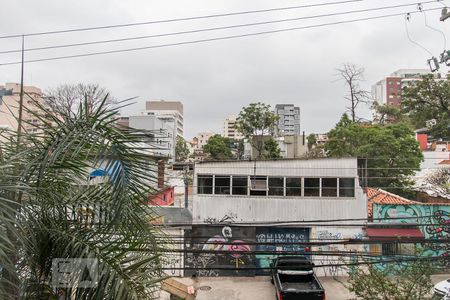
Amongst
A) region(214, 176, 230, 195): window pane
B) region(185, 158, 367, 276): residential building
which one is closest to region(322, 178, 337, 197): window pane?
region(185, 158, 367, 276): residential building

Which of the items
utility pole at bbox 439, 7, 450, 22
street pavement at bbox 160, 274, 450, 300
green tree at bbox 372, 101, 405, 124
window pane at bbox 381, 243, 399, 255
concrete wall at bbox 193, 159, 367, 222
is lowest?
street pavement at bbox 160, 274, 450, 300

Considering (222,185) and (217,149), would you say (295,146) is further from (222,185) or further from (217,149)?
(217,149)

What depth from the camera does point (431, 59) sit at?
1287 cm

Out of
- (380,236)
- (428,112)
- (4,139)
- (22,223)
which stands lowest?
(380,236)

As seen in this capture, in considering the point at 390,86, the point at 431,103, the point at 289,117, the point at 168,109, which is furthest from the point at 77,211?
the point at 390,86

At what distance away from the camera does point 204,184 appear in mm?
17438

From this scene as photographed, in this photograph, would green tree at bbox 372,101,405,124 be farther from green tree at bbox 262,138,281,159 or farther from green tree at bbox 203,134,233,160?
green tree at bbox 203,134,233,160

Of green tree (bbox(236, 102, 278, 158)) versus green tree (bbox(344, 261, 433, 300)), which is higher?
green tree (bbox(236, 102, 278, 158))

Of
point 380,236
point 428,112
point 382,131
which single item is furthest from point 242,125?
point 380,236

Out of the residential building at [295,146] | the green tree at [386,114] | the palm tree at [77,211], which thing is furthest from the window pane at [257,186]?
the green tree at [386,114]

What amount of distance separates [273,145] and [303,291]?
58.2ft

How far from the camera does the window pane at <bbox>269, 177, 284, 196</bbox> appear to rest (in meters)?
17.2

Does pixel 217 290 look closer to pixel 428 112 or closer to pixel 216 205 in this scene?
pixel 216 205

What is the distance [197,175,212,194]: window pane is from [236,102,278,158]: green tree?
41.7ft
